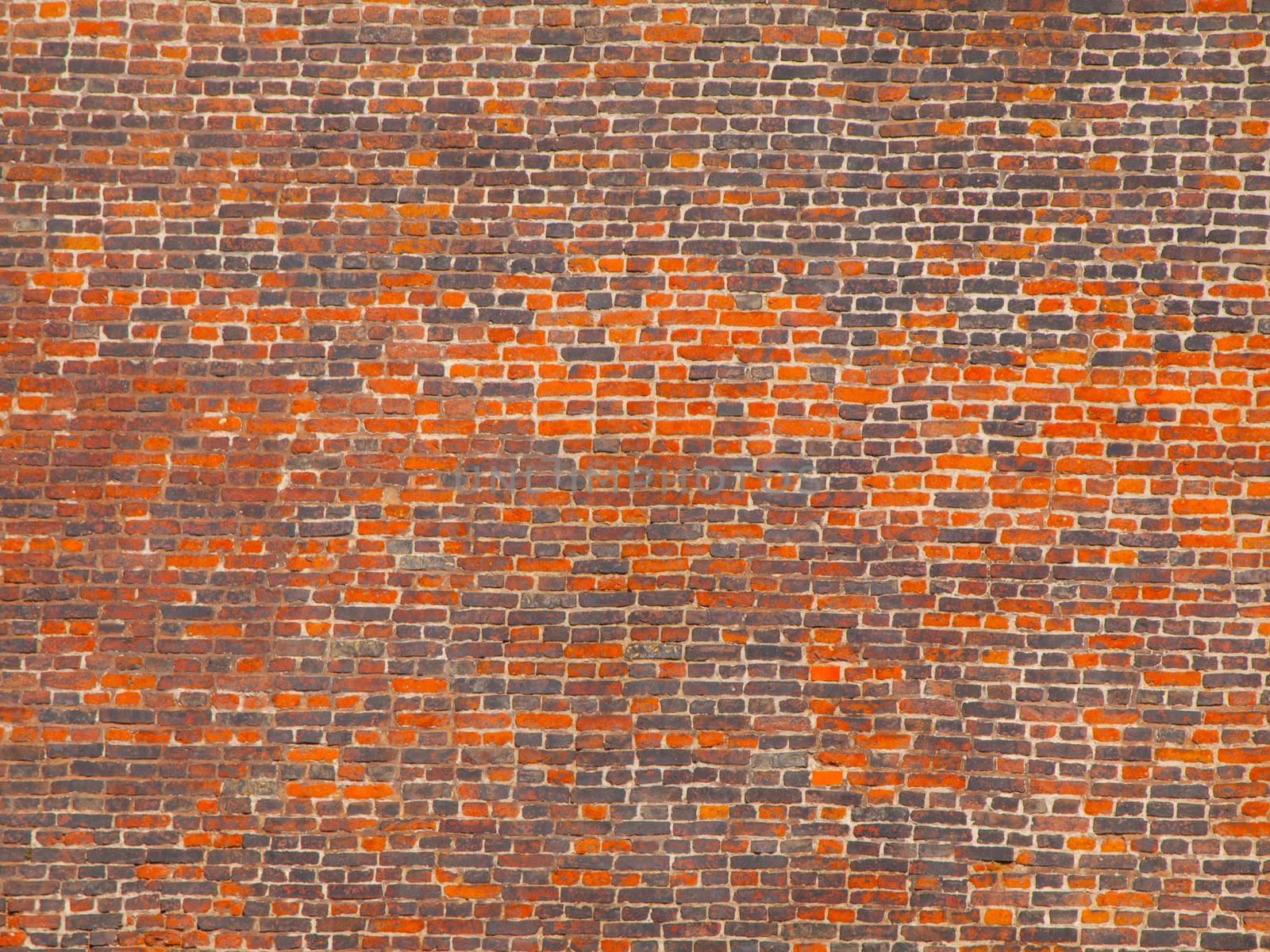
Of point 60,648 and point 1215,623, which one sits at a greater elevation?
point 1215,623

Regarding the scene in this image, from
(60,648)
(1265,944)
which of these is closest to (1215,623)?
(1265,944)

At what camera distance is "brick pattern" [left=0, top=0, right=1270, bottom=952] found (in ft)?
Answer: 13.9

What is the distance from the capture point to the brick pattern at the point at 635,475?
4250 mm

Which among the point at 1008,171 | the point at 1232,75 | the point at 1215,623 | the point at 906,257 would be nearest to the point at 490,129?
the point at 906,257

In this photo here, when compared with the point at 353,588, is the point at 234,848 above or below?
below

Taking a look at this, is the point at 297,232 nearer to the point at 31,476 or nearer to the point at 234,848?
the point at 31,476

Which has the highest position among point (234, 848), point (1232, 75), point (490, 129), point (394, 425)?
point (1232, 75)

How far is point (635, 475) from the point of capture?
4352mm

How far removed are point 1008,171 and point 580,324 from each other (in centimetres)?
213

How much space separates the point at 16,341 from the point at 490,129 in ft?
8.01

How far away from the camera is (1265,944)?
4.18m

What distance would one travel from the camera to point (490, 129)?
4402 mm

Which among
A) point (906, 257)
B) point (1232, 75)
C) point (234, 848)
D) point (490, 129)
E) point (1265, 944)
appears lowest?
point (234, 848)

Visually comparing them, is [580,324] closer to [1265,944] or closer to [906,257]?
[906,257]
